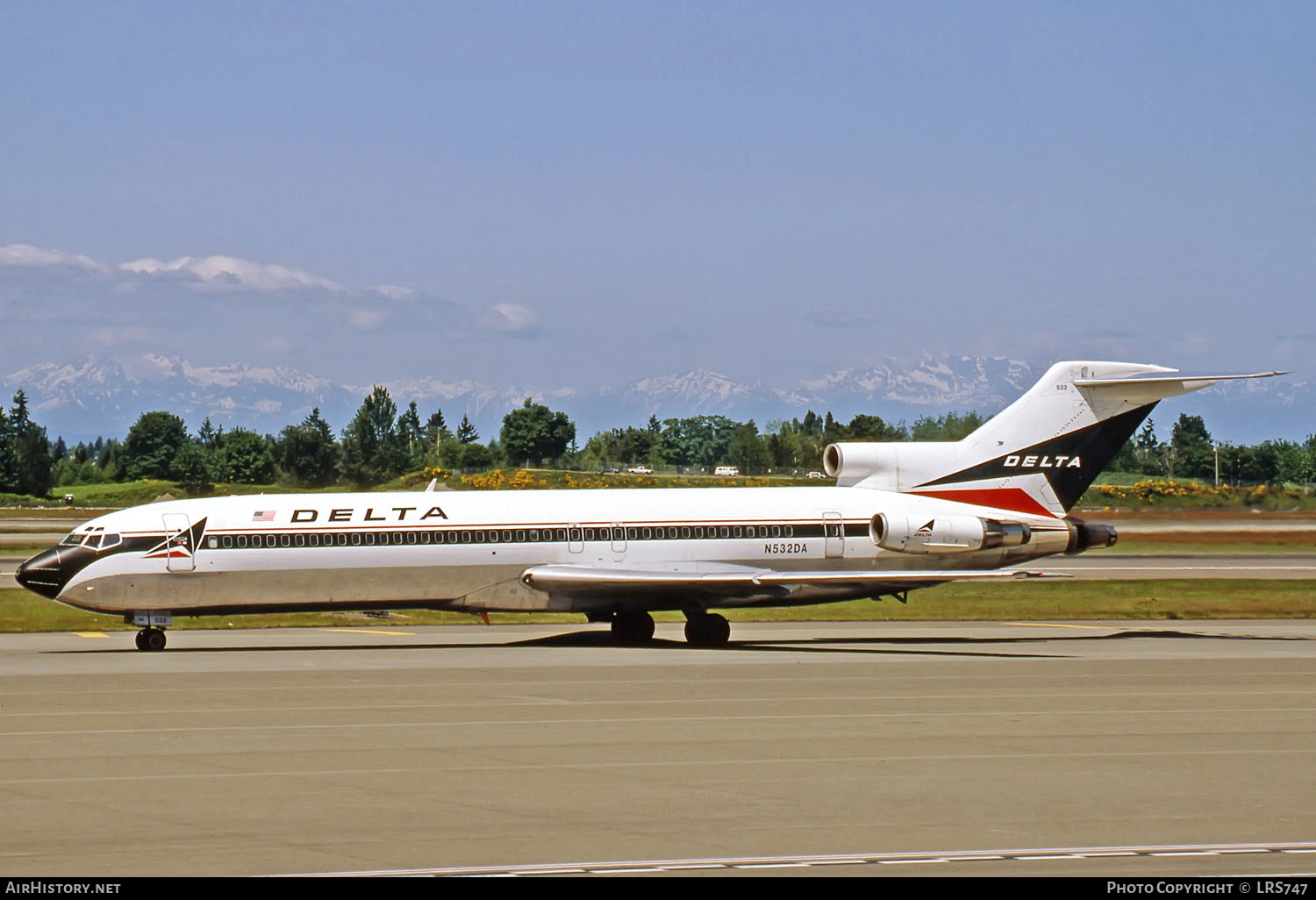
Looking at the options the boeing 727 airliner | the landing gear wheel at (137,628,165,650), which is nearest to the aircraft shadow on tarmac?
the landing gear wheel at (137,628,165,650)

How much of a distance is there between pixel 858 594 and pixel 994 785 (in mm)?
20671

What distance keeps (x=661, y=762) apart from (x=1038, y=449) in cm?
2371

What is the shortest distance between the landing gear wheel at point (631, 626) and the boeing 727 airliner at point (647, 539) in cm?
6

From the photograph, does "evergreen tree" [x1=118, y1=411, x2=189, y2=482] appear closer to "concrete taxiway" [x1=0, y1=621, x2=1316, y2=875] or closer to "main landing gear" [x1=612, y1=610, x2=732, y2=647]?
"main landing gear" [x1=612, y1=610, x2=732, y2=647]

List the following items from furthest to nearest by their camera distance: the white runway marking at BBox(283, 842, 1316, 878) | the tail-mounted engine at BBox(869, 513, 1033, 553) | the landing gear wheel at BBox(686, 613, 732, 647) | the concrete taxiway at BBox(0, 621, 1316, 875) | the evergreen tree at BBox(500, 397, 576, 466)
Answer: the evergreen tree at BBox(500, 397, 576, 466), the tail-mounted engine at BBox(869, 513, 1033, 553), the landing gear wheel at BBox(686, 613, 732, 647), the concrete taxiway at BBox(0, 621, 1316, 875), the white runway marking at BBox(283, 842, 1316, 878)

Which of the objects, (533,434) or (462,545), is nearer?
(462,545)

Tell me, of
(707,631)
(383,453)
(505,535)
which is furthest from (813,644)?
(383,453)

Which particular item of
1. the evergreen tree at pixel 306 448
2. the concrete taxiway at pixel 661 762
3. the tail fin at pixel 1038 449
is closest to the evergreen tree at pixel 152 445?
the evergreen tree at pixel 306 448

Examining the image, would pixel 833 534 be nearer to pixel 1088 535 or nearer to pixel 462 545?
pixel 1088 535

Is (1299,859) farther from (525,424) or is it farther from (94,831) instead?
(525,424)

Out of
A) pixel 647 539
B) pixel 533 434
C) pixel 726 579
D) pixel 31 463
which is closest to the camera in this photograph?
pixel 726 579

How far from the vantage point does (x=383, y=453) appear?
338 ft

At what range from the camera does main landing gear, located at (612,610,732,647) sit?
118 ft
